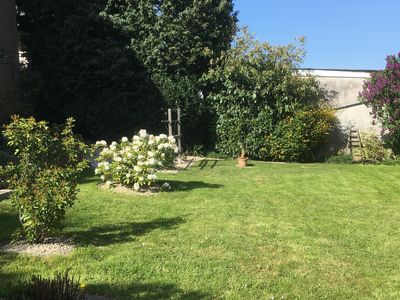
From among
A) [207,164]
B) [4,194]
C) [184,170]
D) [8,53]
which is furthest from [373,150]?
[8,53]

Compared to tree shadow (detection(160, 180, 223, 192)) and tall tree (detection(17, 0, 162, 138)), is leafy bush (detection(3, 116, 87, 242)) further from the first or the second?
tall tree (detection(17, 0, 162, 138))

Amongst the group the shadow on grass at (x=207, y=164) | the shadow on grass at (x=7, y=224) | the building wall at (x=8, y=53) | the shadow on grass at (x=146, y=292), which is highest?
the building wall at (x=8, y=53)

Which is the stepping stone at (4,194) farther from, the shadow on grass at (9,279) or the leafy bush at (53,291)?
the leafy bush at (53,291)

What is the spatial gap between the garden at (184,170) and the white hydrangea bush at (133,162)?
0.03 m

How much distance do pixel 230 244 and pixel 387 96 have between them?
37.1 feet

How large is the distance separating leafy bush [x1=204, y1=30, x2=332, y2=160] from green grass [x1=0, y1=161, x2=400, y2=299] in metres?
6.59

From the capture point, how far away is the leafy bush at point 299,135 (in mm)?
15508

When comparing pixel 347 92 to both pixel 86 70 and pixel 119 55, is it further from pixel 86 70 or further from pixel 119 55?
pixel 86 70

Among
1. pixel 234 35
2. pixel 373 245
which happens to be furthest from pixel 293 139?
pixel 373 245

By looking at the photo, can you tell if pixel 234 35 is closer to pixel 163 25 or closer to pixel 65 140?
pixel 163 25

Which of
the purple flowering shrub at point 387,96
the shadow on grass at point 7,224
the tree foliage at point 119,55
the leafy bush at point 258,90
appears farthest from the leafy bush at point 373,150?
the shadow on grass at point 7,224

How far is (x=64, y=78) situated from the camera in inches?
673

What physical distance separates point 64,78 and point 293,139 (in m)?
8.70

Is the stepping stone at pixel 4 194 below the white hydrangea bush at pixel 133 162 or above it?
below
